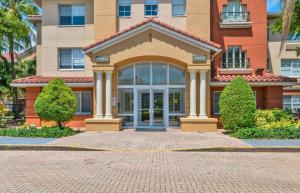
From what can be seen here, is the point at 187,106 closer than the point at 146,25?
No

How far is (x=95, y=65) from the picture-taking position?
20516 millimetres

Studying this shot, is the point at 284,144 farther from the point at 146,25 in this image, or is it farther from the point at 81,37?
the point at 81,37

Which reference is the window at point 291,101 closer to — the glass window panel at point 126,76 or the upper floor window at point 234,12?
the upper floor window at point 234,12

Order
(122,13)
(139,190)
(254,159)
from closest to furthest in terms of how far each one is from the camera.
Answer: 1. (139,190)
2. (254,159)
3. (122,13)

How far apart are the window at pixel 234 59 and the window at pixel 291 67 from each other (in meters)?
9.29

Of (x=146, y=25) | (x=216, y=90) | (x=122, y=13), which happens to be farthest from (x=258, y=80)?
(x=122, y=13)

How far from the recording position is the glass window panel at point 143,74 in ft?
71.8

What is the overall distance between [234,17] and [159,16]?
5.36 meters

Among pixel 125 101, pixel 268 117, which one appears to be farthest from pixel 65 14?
pixel 268 117

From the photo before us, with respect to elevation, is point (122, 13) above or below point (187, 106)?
above

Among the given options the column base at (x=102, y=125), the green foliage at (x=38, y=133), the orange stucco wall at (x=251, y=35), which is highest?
the orange stucco wall at (x=251, y=35)

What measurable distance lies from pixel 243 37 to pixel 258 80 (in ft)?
13.1

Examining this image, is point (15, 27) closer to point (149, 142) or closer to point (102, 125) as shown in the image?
point (102, 125)

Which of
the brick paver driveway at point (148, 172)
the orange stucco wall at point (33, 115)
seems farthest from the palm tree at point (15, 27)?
the brick paver driveway at point (148, 172)
